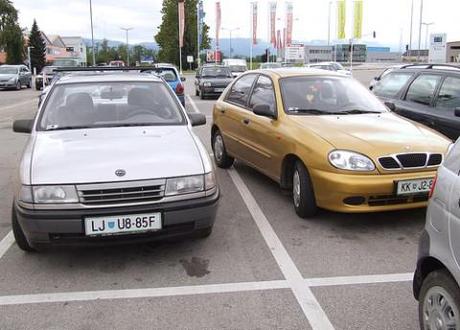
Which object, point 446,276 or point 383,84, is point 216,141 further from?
point 446,276

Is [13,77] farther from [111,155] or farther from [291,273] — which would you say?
[291,273]

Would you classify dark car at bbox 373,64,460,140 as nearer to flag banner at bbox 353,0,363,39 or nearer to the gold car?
the gold car

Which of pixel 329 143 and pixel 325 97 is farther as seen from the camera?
pixel 325 97

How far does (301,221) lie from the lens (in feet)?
18.8

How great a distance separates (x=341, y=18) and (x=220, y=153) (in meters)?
43.2

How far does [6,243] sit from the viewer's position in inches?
202

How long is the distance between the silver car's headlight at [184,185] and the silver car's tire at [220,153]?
3.78m

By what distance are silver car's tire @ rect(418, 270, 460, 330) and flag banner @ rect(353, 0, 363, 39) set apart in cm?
4677

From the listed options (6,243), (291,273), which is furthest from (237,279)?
(6,243)

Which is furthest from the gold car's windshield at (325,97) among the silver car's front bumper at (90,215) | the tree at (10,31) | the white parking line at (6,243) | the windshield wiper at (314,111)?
the tree at (10,31)

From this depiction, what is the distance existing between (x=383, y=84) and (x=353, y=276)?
5.39 m

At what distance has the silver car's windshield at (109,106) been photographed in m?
5.44

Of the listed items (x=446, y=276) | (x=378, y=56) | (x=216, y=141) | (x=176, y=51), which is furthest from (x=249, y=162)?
(x=378, y=56)

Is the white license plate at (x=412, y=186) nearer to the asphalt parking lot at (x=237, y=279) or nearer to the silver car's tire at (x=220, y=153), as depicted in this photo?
the asphalt parking lot at (x=237, y=279)
